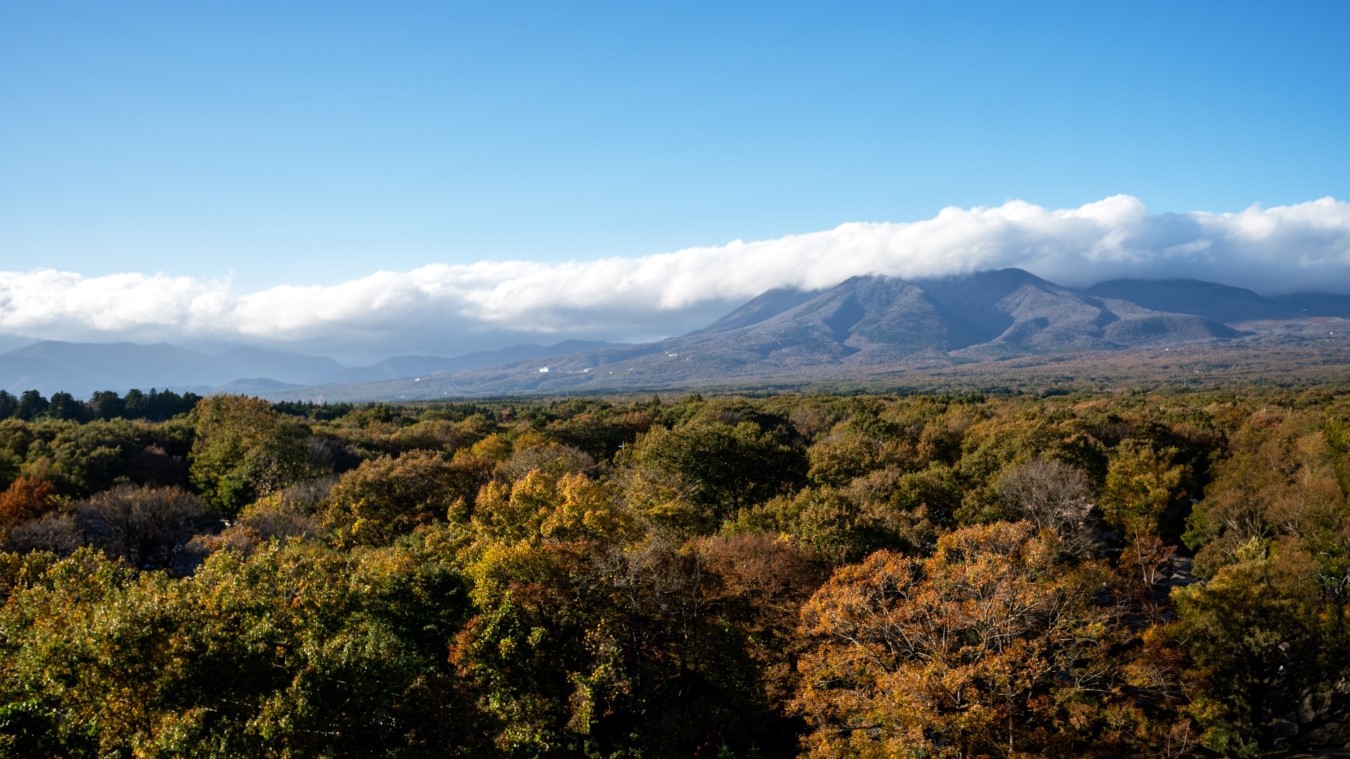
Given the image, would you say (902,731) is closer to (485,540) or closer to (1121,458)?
(485,540)

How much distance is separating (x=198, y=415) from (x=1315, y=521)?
8572 centimetres

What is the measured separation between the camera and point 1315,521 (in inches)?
1246

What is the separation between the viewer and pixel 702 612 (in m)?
22.3

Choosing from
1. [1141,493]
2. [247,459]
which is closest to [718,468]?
[1141,493]

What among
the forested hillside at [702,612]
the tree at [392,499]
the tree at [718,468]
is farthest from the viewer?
the tree at [718,468]

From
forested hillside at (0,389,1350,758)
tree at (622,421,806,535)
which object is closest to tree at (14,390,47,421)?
forested hillside at (0,389,1350,758)

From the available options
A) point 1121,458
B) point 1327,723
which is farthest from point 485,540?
point 1121,458

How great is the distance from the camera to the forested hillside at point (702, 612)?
1327 cm

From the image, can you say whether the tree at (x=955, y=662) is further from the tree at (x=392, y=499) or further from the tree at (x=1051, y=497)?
the tree at (x=392, y=499)

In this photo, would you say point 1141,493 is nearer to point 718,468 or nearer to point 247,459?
point 718,468

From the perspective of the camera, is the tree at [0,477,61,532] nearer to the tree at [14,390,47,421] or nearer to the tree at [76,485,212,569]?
the tree at [76,485,212,569]

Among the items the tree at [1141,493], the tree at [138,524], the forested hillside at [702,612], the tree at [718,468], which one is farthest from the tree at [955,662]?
the tree at [138,524]

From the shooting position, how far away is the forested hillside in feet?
43.5

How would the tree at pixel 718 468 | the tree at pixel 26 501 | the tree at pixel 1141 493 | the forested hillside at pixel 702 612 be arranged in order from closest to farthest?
the forested hillside at pixel 702 612, the tree at pixel 26 501, the tree at pixel 1141 493, the tree at pixel 718 468
